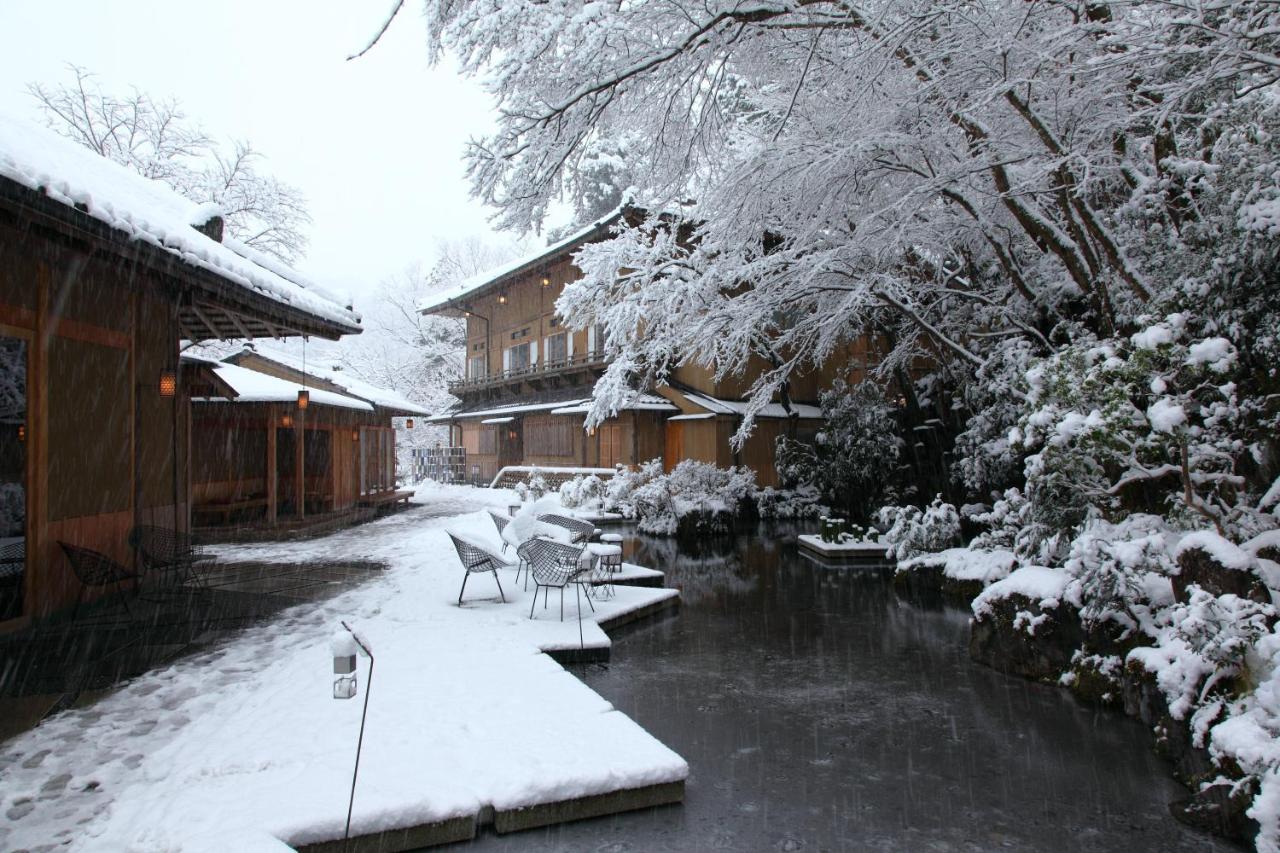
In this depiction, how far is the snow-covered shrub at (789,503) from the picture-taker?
1883 cm

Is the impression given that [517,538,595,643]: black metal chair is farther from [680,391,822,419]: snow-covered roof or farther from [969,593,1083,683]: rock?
[680,391,822,419]: snow-covered roof

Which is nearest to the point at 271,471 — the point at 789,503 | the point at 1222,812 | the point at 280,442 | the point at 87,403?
the point at 280,442

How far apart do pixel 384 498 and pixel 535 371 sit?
25.0 ft

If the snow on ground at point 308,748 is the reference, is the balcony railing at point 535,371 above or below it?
above

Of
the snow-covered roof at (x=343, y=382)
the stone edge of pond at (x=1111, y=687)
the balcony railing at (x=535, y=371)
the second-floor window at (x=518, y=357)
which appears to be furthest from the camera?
the second-floor window at (x=518, y=357)

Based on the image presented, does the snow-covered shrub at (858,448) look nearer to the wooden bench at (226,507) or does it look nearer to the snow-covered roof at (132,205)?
the snow-covered roof at (132,205)

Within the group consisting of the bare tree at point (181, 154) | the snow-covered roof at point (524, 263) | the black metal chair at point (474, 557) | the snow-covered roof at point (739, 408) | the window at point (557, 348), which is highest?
the bare tree at point (181, 154)

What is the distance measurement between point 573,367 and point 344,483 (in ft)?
28.0

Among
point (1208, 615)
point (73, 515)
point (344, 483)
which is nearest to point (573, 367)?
point (344, 483)

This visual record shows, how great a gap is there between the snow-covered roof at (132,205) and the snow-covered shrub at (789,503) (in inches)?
504

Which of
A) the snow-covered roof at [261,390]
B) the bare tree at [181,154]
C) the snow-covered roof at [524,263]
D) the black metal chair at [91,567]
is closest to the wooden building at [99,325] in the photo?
the black metal chair at [91,567]

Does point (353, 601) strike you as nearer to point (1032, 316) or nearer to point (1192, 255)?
point (1192, 255)

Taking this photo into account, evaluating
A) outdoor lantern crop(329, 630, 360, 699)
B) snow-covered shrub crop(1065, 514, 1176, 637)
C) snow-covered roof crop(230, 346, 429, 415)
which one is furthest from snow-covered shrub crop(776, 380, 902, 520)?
outdoor lantern crop(329, 630, 360, 699)

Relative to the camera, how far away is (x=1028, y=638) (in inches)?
246
